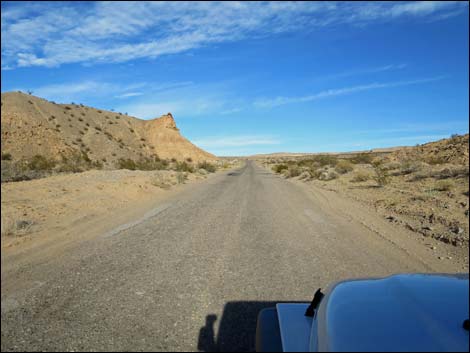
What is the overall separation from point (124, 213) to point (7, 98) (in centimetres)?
3667

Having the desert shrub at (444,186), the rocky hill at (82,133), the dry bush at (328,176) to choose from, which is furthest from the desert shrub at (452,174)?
the rocky hill at (82,133)

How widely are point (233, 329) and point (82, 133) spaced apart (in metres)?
45.3

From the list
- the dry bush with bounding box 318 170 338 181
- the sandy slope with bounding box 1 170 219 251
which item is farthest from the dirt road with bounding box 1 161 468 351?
the dry bush with bounding box 318 170 338 181

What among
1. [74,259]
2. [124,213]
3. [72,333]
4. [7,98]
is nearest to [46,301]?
[72,333]

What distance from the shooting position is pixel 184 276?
494cm

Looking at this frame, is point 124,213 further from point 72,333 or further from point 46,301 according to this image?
point 72,333

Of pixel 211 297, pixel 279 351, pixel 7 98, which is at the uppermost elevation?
pixel 7 98

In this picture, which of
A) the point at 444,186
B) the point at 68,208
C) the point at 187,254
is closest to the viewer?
the point at 187,254

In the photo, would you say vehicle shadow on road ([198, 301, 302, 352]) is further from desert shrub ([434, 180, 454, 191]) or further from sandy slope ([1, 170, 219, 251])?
desert shrub ([434, 180, 454, 191])

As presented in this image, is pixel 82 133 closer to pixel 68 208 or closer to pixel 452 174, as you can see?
pixel 68 208

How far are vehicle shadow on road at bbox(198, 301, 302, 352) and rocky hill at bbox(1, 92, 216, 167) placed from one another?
2568 cm

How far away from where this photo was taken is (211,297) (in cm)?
425

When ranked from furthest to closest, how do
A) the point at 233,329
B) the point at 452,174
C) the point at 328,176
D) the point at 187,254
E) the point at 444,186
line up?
the point at 328,176 → the point at 452,174 → the point at 444,186 → the point at 187,254 → the point at 233,329

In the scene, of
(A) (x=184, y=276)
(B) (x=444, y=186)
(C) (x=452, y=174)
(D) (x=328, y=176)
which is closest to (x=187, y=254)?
(A) (x=184, y=276)
